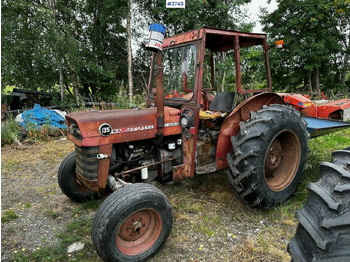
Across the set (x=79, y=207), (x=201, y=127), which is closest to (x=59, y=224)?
(x=79, y=207)

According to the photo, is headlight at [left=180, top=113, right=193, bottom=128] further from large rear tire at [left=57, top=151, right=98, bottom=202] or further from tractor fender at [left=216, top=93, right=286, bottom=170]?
large rear tire at [left=57, top=151, right=98, bottom=202]

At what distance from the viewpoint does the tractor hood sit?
2340mm

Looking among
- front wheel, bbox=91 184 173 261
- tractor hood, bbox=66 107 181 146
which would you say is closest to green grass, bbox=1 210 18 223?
tractor hood, bbox=66 107 181 146

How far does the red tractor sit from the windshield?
0.5 inches

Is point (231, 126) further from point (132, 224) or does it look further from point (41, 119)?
point (41, 119)

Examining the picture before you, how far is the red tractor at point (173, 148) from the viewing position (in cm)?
220

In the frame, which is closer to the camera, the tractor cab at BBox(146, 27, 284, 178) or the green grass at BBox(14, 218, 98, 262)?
the green grass at BBox(14, 218, 98, 262)

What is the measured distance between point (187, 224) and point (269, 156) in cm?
127

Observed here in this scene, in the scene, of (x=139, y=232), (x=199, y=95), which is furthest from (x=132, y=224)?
(x=199, y=95)

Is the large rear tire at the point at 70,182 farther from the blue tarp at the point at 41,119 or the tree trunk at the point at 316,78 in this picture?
the tree trunk at the point at 316,78

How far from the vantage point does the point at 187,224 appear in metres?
2.69

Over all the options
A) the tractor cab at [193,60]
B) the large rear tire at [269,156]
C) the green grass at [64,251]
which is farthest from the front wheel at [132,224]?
the tractor cab at [193,60]

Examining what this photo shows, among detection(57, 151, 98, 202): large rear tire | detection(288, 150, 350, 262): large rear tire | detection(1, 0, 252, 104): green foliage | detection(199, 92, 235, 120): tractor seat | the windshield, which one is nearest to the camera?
detection(288, 150, 350, 262): large rear tire

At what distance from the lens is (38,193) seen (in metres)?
3.59
